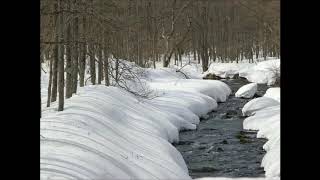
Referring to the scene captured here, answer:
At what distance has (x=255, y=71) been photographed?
39188 mm

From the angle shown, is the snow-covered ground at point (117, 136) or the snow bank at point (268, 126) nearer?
the snow-covered ground at point (117, 136)

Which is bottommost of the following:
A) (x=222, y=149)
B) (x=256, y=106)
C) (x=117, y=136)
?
(x=222, y=149)

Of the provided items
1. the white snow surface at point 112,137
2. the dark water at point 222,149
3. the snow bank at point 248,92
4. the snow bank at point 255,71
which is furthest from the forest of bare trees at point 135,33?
the snow bank at point 248,92

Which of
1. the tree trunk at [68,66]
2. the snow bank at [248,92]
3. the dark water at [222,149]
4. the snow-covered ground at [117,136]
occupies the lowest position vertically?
the dark water at [222,149]

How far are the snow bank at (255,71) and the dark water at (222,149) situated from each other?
54.4 ft

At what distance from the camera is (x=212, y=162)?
12.0 metres

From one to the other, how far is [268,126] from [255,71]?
78.6ft

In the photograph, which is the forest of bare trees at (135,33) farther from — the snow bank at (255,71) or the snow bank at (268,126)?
the snow bank at (268,126)

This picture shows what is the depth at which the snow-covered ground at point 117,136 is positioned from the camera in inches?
307

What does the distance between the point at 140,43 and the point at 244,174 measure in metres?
32.4

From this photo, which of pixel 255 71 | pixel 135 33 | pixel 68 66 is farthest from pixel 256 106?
pixel 255 71

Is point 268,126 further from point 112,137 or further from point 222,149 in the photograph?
point 112,137
